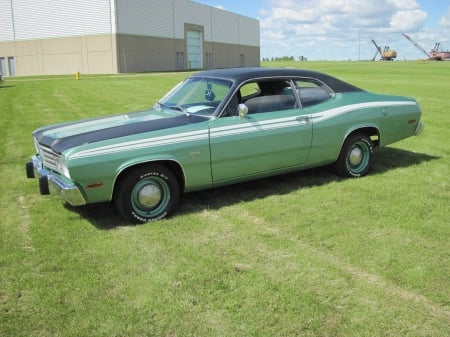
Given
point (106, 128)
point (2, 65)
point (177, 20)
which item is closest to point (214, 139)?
point (106, 128)

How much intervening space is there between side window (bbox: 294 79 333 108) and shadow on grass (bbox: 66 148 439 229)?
1095 millimetres

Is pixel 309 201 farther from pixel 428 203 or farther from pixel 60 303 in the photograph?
pixel 60 303

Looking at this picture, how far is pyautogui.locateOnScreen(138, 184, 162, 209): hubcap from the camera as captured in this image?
4.84 meters

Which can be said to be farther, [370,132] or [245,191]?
[370,132]

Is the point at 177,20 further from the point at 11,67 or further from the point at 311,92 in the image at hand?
the point at 311,92

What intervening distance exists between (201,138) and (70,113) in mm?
10007

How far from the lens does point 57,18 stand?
52.0 metres

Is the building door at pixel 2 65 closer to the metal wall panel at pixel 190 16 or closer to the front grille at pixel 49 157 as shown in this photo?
the metal wall panel at pixel 190 16

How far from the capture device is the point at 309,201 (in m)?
5.51

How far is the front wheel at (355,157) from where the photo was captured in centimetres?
636

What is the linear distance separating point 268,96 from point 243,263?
2493 mm

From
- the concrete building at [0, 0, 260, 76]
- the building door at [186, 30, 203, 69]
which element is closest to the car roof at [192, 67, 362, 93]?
the concrete building at [0, 0, 260, 76]

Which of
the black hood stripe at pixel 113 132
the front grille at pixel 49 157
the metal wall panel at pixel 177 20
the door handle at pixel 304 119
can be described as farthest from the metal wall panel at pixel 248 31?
the front grille at pixel 49 157

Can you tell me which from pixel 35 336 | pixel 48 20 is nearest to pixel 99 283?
pixel 35 336
